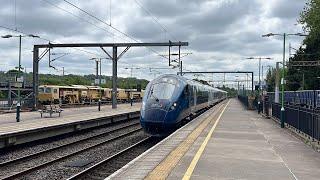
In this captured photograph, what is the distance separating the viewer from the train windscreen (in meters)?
21.7

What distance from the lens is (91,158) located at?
17.1 m

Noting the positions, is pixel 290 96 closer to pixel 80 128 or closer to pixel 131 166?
pixel 80 128

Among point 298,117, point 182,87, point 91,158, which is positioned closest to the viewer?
point 91,158

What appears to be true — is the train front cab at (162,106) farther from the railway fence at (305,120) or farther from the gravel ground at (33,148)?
the railway fence at (305,120)

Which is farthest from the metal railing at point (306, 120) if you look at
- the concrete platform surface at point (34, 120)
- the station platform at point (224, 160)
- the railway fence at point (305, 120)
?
the concrete platform surface at point (34, 120)

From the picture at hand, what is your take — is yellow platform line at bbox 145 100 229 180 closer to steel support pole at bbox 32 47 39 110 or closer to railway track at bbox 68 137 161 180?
railway track at bbox 68 137 161 180

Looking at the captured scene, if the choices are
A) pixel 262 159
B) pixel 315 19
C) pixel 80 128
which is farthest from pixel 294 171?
pixel 315 19

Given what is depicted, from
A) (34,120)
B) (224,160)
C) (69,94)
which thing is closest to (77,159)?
(224,160)

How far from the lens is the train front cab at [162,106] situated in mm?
20938

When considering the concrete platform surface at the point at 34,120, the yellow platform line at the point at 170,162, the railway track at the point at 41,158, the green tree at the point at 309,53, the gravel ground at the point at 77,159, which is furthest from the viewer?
the green tree at the point at 309,53

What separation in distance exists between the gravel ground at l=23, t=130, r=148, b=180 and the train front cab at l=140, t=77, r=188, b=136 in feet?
5.76

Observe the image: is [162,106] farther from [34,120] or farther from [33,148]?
[34,120]

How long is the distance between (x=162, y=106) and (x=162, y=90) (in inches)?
47.7

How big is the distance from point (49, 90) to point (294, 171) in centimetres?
5376
